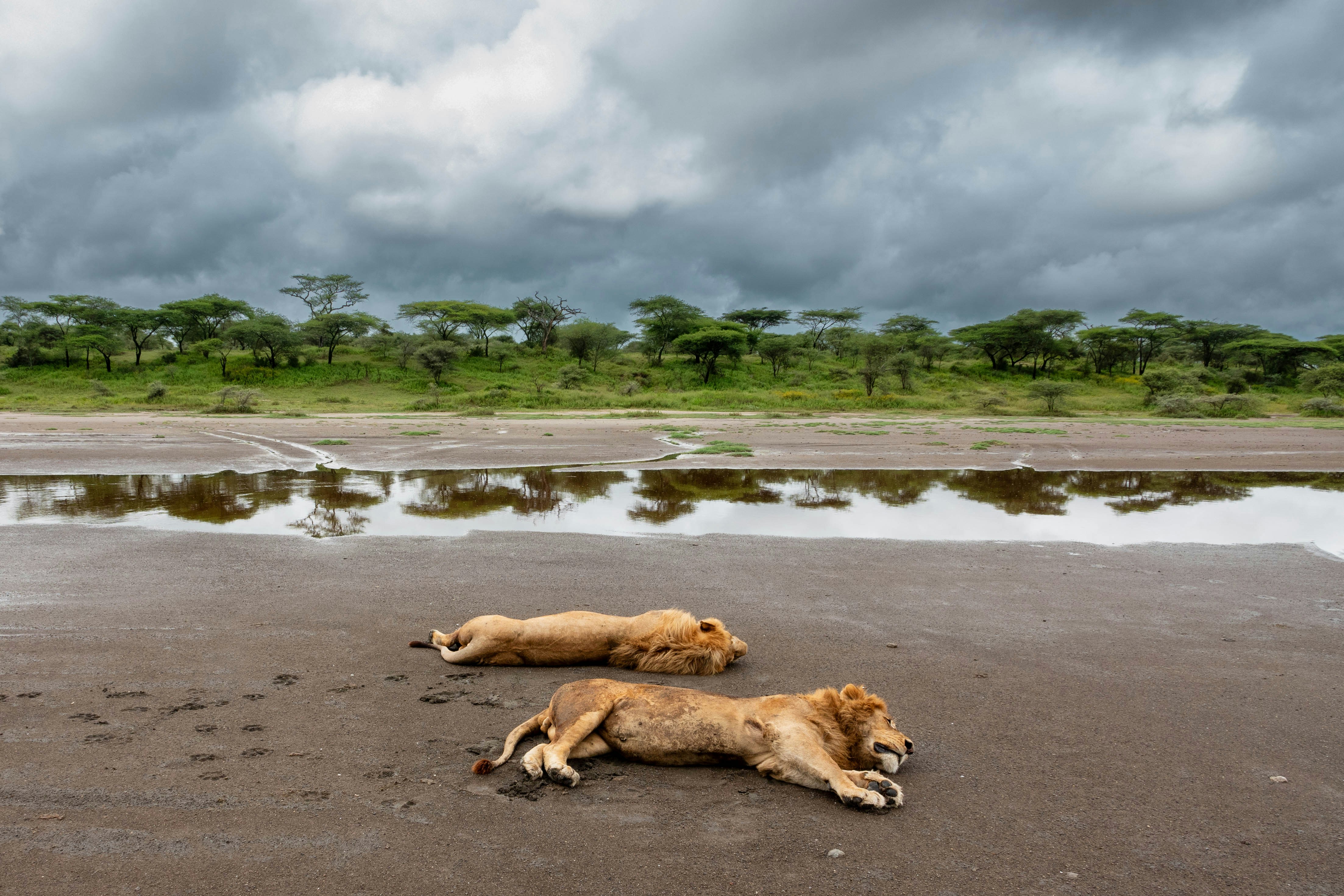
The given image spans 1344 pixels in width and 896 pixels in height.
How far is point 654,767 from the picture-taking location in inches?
155

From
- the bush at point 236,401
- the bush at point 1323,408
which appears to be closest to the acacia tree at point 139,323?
the bush at point 236,401

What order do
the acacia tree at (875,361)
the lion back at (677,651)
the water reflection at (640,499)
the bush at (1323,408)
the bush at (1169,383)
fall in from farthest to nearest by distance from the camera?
the acacia tree at (875,361), the bush at (1169,383), the bush at (1323,408), the water reflection at (640,499), the lion back at (677,651)

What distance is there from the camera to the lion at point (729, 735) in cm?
371

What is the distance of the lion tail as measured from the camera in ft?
12.4

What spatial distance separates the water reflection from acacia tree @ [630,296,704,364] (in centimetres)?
5535

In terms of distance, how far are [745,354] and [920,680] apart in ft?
249

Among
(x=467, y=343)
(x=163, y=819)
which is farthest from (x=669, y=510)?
(x=467, y=343)

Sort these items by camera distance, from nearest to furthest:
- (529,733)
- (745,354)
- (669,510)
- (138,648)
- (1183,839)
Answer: (1183,839) < (529,733) < (138,648) < (669,510) < (745,354)

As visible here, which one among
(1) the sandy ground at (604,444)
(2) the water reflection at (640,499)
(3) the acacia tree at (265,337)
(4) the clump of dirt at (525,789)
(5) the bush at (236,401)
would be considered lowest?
(4) the clump of dirt at (525,789)

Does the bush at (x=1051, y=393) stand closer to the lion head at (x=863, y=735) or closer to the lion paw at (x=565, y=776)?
the lion head at (x=863, y=735)

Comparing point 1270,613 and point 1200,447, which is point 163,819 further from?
point 1200,447

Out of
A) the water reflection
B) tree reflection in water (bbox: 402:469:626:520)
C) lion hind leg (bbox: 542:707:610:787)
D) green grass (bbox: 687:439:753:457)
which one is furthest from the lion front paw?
green grass (bbox: 687:439:753:457)

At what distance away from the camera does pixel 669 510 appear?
41.0ft

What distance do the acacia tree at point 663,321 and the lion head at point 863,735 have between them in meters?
69.0
